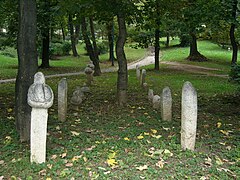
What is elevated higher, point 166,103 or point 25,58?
point 25,58

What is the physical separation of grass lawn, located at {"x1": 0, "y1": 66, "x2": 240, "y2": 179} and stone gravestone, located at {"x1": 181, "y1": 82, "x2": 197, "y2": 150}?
0.70 ft

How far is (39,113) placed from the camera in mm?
5492

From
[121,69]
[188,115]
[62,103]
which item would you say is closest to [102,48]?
[121,69]

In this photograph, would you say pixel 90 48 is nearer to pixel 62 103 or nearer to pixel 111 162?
pixel 62 103

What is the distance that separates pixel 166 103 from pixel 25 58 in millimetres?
3630

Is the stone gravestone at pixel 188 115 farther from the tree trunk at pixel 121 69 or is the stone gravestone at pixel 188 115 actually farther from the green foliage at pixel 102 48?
the green foliage at pixel 102 48

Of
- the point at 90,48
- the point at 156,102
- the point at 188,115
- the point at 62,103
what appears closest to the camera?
the point at 188,115

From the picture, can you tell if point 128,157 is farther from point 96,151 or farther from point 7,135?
point 7,135

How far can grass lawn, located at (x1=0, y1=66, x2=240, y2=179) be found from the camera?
542 cm

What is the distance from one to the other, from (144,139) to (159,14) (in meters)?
6.71

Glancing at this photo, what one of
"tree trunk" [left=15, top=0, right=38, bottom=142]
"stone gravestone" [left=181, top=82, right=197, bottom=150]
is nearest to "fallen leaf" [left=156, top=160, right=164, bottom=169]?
"stone gravestone" [left=181, top=82, right=197, bottom=150]

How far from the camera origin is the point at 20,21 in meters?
6.74

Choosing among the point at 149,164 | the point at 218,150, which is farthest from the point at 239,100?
the point at 149,164

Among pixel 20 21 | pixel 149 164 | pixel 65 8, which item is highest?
pixel 65 8
